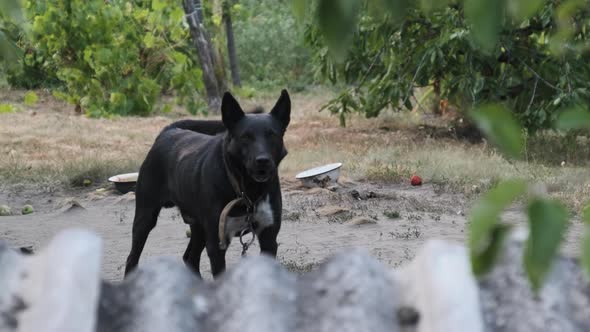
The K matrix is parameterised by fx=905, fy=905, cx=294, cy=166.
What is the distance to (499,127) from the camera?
114cm

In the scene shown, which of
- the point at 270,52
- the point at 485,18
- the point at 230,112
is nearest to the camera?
the point at 485,18

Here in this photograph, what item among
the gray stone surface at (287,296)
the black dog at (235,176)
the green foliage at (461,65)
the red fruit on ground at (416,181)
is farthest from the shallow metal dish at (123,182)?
the gray stone surface at (287,296)

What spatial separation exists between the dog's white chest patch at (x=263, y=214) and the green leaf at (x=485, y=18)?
428 cm

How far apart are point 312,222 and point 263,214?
2788mm

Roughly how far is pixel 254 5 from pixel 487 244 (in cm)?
2825

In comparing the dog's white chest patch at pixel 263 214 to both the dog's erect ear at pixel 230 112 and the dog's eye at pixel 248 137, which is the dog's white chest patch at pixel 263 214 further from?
the dog's erect ear at pixel 230 112

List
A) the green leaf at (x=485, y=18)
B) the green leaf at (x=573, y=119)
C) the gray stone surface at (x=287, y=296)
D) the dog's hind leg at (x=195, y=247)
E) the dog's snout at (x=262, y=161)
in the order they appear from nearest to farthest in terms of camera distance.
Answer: the green leaf at (x=485, y=18), the green leaf at (x=573, y=119), the gray stone surface at (x=287, y=296), the dog's snout at (x=262, y=161), the dog's hind leg at (x=195, y=247)

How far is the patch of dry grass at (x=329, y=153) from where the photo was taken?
32.6ft

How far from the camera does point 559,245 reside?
1119 mm

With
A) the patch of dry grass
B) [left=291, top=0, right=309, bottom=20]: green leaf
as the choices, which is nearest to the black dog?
the patch of dry grass

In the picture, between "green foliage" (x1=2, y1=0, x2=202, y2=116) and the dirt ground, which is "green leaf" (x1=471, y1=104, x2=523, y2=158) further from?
"green foliage" (x1=2, y1=0, x2=202, y2=116)

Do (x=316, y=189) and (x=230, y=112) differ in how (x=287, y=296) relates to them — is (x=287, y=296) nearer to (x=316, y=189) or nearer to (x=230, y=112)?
(x=230, y=112)

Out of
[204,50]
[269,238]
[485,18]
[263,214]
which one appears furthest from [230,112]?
[204,50]

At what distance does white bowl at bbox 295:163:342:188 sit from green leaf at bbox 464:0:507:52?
8.35 meters
